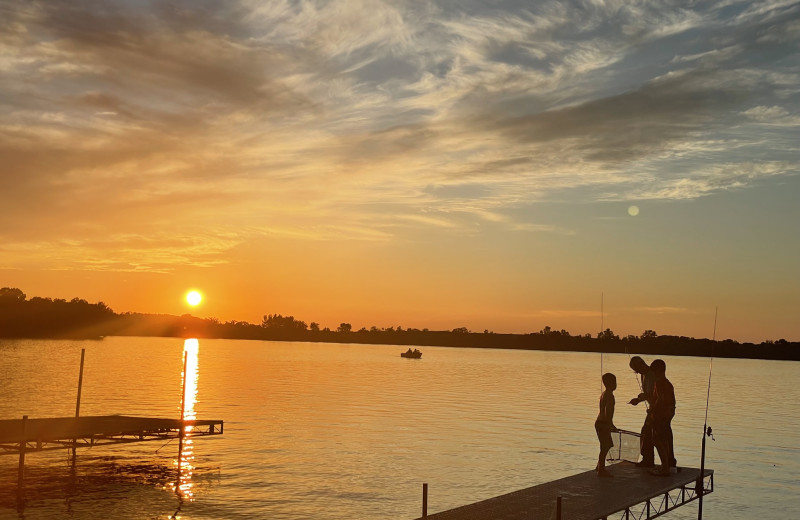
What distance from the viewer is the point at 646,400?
71.2 feet

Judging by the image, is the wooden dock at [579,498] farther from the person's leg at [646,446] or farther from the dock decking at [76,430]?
the dock decking at [76,430]

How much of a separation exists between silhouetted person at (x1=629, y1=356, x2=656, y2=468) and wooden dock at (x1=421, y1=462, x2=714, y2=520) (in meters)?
0.45

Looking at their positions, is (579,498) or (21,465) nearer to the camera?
(579,498)

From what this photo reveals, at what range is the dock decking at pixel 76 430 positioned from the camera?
91.5ft

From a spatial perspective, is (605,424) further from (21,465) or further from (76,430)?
(21,465)

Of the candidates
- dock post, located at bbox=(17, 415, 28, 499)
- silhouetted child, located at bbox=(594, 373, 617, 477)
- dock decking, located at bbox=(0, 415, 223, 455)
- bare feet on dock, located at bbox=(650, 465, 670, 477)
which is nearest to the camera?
silhouetted child, located at bbox=(594, 373, 617, 477)

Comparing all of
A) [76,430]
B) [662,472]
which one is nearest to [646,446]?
[662,472]

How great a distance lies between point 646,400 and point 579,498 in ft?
13.6

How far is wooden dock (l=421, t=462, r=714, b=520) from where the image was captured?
1714 cm

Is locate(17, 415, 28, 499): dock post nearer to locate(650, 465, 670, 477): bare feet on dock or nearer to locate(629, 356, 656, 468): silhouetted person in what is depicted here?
locate(629, 356, 656, 468): silhouetted person

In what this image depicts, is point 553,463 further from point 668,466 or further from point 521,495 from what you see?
point 521,495

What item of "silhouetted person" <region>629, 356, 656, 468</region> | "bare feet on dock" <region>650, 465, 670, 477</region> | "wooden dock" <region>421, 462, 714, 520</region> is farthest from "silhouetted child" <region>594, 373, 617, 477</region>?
"bare feet on dock" <region>650, 465, 670, 477</region>

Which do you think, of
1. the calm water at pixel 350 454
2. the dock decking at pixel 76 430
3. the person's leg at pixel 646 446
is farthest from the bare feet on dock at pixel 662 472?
the dock decking at pixel 76 430

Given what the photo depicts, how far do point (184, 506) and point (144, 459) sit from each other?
11.4 m
